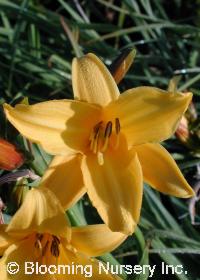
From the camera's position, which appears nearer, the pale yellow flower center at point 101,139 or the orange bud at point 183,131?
the pale yellow flower center at point 101,139

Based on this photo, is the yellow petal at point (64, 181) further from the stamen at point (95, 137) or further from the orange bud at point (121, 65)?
the orange bud at point (121, 65)

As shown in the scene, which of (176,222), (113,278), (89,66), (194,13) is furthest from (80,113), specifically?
(194,13)

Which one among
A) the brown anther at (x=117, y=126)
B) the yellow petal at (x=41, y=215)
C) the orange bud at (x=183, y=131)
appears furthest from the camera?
the orange bud at (x=183, y=131)

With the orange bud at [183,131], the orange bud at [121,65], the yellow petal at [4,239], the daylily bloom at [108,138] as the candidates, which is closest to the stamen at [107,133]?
the daylily bloom at [108,138]

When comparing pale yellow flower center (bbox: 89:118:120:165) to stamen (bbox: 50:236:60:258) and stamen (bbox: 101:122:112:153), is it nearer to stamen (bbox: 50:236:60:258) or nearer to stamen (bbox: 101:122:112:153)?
stamen (bbox: 101:122:112:153)

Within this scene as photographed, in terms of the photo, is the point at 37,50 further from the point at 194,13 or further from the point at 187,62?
the point at 194,13

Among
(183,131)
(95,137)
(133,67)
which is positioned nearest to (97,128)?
(95,137)
